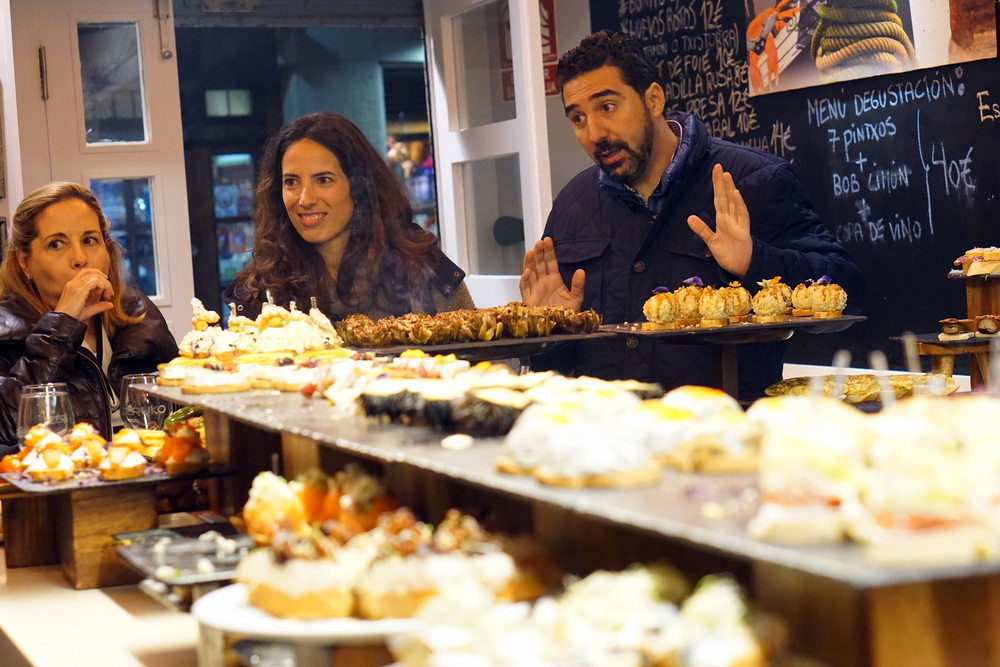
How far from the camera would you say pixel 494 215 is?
5.14 m

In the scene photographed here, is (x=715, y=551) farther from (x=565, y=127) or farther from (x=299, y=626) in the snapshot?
(x=565, y=127)

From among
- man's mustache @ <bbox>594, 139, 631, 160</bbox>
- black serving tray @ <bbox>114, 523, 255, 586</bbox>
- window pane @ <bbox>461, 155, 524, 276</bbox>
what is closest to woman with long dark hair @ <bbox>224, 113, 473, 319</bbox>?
man's mustache @ <bbox>594, 139, 631, 160</bbox>

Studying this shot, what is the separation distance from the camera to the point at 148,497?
2318 mm

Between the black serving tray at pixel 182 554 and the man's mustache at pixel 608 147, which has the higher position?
the man's mustache at pixel 608 147

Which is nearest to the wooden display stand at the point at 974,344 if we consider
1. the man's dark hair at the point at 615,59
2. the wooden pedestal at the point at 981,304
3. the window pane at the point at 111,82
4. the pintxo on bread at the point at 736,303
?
the wooden pedestal at the point at 981,304

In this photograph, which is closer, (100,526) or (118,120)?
(100,526)

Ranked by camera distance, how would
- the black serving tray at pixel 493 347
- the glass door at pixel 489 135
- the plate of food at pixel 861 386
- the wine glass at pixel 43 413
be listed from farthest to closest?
the glass door at pixel 489 135
the plate of food at pixel 861 386
the black serving tray at pixel 493 347
the wine glass at pixel 43 413

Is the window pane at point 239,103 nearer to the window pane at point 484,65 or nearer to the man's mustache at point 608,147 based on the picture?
the window pane at point 484,65

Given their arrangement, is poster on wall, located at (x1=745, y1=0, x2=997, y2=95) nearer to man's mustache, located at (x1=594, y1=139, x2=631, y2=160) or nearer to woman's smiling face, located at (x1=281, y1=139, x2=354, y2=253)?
man's mustache, located at (x1=594, y1=139, x2=631, y2=160)

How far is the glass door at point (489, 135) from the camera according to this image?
470 centimetres

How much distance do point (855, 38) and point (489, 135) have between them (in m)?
1.71

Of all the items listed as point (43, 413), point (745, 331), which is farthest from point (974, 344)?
point (43, 413)

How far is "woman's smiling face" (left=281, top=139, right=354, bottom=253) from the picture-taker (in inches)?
155

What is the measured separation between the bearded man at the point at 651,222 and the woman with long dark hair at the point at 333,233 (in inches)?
18.0
